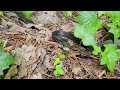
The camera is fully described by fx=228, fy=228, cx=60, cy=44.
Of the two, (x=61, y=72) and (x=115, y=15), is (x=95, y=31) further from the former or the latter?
(x=61, y=72)

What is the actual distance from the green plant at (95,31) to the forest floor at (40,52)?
99mm

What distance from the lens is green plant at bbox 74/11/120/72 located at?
2119 millimetres

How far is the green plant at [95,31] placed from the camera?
6.95 ft

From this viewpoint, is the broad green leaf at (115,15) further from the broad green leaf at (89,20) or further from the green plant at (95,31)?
the broad green leaf at (89,20)

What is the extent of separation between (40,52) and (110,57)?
26.3 inches

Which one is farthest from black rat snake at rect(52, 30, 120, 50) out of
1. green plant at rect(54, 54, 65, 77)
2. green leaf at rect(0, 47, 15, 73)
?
green leaf at rect(0, 47, 15, 73)

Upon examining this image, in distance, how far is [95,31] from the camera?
2.33m

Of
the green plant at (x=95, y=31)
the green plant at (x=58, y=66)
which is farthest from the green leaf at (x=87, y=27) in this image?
the green plant at (x=58, y=66)

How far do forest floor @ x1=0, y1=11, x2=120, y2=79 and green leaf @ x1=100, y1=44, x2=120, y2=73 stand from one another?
0.25 ft

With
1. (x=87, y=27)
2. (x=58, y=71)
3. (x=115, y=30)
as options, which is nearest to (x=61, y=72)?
(x=58, y=71)
